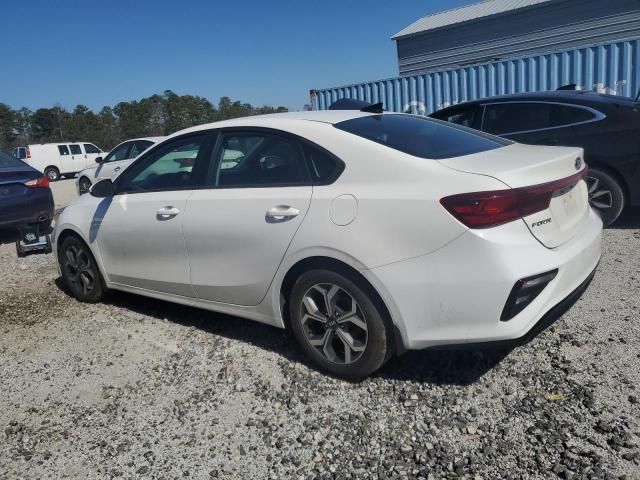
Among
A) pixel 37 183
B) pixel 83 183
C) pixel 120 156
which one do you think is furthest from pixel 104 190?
pixel 83 183

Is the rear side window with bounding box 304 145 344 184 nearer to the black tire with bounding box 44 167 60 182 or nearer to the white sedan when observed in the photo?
the white sedan

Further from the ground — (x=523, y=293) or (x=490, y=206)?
(x=490, y=206)

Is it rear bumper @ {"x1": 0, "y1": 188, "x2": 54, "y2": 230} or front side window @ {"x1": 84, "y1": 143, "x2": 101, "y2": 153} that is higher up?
front side window @ {"x1": 84, "y1": 143, "x2": 101, "y2": 153}

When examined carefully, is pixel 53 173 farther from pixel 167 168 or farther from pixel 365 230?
pixel 365 230

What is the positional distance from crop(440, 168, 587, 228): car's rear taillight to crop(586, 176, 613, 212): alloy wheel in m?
3.56

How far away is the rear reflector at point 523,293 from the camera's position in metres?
2.57

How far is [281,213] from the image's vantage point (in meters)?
3.21

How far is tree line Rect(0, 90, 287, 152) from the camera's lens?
1838 inches

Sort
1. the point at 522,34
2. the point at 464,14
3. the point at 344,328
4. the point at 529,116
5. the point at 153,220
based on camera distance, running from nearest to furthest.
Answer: the point at 344,328
the point at 153,220
the point at 529,116
the point at 522,34
the point at 464,14

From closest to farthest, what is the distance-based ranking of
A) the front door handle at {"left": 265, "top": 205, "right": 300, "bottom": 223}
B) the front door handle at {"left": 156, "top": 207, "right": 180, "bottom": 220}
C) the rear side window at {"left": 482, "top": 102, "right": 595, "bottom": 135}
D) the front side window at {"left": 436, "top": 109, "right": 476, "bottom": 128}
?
1. the front door handle at {"left": 265, "top": 205, "right": 300, "bottom": 223}
2. the front door handle at {"left": 156, "top": 207, "right": 180, "bottom": 220}
3. the rear side window at {"left": 482, "top": 102, "right": 595, "bottom": 135}
4. the front side window at {"left": 436, "top": 109, "right": 476, "bottom": 128}

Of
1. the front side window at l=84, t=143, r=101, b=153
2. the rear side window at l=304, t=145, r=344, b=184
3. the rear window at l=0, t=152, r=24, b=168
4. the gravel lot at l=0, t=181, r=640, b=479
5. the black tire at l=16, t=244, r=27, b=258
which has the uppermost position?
the front side window at l=84, t=143, r=101, b=153

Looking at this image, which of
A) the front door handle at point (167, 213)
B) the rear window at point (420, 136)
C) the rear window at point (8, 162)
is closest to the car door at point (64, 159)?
the rear window at point (8, 162)

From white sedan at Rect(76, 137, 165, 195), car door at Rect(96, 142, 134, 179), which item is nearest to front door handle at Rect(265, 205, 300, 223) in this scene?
white sedan at Rect(76, 137, 165, 195)

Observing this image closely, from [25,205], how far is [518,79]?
382 inches
